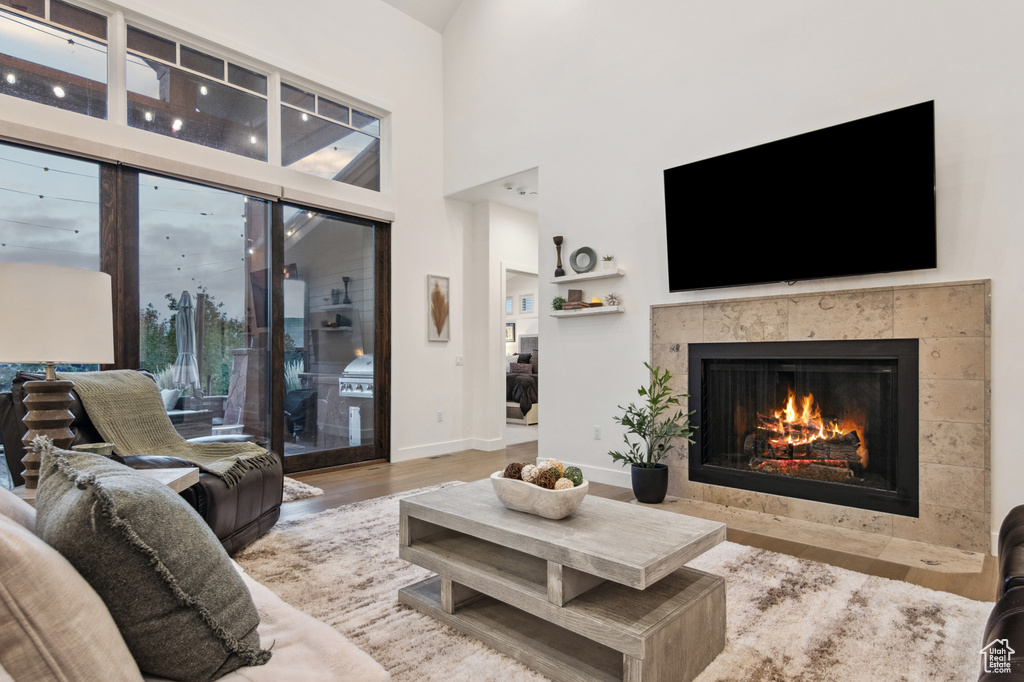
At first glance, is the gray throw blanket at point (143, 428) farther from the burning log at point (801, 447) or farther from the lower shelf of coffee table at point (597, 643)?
the burning log at point (801, 447)

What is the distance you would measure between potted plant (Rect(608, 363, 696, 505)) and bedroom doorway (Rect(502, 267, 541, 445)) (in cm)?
148

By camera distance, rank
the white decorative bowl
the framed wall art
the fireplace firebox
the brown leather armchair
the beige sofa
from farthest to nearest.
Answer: the framed wall art → the fireplace firebox → the brown leather armchair → the white decorative bowl → the beige sofa

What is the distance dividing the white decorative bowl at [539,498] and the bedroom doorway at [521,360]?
133 inches

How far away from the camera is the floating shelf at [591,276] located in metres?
4.11

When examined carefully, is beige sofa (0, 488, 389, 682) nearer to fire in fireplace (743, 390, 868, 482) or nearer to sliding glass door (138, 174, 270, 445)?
fire in fireplace (743, 390, 868, 482)

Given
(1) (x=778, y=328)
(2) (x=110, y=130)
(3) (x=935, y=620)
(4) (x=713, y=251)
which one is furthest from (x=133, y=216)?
(3) (x=935, y=620)

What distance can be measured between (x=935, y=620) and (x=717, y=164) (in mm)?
2659

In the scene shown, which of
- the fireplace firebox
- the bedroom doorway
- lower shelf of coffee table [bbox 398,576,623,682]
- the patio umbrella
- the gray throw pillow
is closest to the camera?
the gray throw pillow

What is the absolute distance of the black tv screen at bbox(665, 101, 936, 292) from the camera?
2863 millimetres

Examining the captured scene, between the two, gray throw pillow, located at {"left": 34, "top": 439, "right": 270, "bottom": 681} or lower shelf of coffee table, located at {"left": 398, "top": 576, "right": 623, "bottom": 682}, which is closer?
gray throw pillow, located at {"left": 34, "top": 439, "right": 270, "bottom": 681}

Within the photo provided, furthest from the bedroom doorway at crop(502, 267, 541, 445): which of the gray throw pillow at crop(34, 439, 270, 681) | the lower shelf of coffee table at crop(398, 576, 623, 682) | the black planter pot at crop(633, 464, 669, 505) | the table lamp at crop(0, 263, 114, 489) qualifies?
the gray throw pillow at crop(34, 439, 270, 681)

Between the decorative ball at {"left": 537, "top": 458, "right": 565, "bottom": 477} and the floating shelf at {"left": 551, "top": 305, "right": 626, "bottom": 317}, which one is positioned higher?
the floating shelf at {"left": 551, "top": 305, "right": 626, "bottom": 317}

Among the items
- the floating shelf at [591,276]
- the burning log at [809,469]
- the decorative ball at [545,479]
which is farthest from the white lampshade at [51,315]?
the burning log at [809,469]

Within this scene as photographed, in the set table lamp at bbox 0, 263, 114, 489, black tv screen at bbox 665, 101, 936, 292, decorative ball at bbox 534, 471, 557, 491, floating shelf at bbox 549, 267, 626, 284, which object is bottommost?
decorative ball at bbox 534, 471, 557, 491
